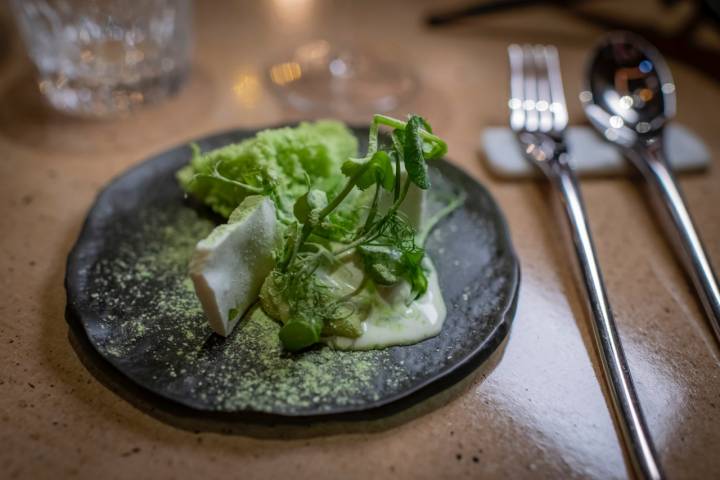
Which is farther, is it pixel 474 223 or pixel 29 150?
pixel 29 150

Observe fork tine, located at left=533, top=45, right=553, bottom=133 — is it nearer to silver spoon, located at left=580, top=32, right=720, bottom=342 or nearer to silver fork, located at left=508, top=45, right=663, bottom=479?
silver fork, located at left=508, top=45, right=663, bottom=479

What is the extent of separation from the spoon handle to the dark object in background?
1.76 feet

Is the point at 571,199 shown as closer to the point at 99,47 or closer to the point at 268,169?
the point at 268,169

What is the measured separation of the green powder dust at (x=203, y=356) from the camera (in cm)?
87

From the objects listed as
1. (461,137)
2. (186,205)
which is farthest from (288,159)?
(461,137)

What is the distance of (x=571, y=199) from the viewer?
50.3 inches

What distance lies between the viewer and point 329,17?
2160 millimetres

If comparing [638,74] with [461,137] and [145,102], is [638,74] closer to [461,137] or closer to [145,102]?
[461,137]

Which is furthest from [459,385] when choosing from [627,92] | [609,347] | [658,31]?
[658,31]

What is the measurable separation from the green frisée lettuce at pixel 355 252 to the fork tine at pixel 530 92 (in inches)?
18.5

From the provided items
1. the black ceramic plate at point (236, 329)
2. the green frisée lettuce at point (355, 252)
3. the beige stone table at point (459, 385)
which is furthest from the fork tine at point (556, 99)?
the green frisée lettuce at point (355, 252)

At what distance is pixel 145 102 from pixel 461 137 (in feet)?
2.62

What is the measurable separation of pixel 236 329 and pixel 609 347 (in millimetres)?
569

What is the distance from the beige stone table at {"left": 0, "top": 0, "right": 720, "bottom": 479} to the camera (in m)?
0.85
